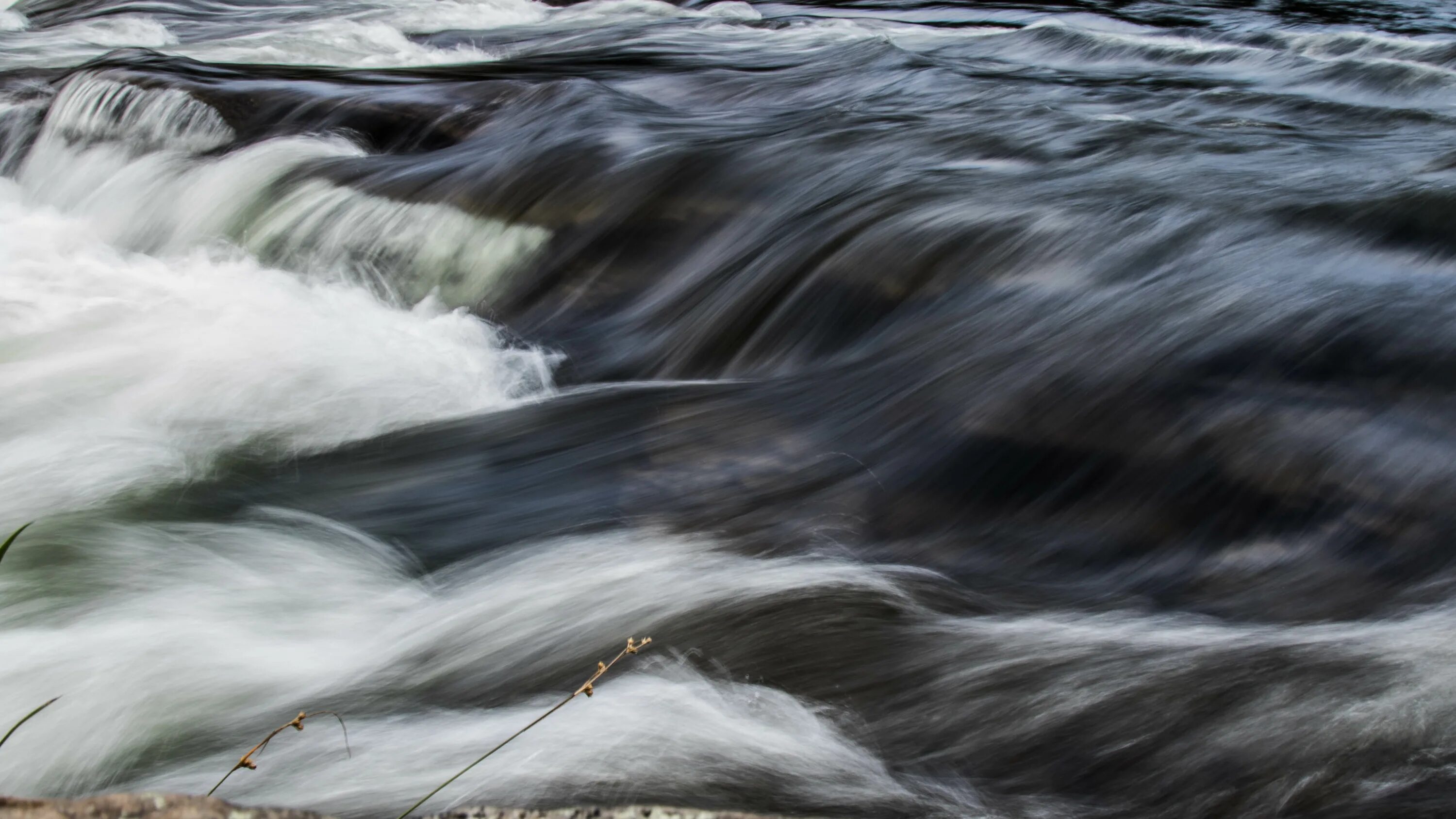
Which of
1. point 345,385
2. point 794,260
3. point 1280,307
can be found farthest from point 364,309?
point 1280,307

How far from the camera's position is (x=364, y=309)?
5469 millimetres

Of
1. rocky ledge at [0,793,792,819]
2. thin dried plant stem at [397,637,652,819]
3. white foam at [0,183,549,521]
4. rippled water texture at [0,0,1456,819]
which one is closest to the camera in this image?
rocky ledge at [0,793,792,819]

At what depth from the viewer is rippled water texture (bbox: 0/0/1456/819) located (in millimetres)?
2572

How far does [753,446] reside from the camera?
3.94m

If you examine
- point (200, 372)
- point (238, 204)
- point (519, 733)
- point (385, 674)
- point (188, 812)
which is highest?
point (188, 812)

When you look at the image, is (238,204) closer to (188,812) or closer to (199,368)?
(199,368)

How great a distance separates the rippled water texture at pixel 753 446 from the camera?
101 inches

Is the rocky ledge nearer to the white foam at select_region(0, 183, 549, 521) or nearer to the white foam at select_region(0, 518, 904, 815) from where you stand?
the white foam at select_region(0, 518, 904, 815)

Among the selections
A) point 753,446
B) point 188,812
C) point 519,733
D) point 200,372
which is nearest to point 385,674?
point 519,733

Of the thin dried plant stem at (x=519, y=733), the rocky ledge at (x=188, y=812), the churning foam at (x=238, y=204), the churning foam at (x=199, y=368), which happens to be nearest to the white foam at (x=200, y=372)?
the churning foam at (x=199, y=368)

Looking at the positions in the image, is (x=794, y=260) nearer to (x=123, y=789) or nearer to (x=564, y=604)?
(x=564, y=604)

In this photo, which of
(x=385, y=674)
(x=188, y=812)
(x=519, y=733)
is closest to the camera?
(x=188, y=812)

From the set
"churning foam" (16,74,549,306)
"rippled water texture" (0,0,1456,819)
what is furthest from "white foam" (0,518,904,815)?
"churning foam" (16,74,549,306)

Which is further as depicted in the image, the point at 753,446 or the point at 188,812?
the point at 753,446
